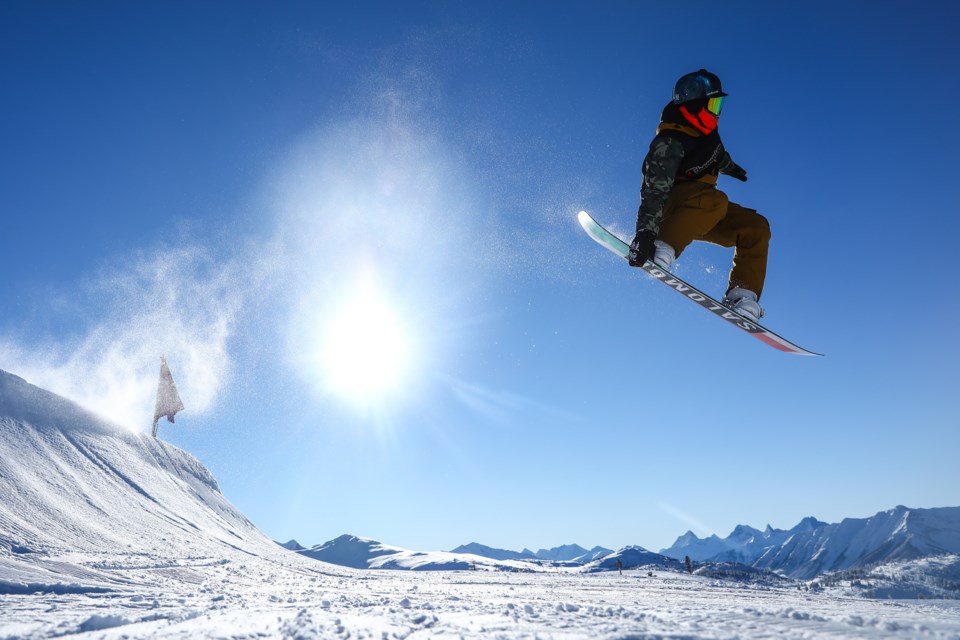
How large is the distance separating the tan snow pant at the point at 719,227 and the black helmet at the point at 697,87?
0.75m

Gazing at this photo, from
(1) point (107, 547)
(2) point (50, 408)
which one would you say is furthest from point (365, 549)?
(1) point (107, 547)

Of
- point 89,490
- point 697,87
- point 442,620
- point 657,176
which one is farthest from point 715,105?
point 89,490

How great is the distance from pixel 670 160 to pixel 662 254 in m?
0.84

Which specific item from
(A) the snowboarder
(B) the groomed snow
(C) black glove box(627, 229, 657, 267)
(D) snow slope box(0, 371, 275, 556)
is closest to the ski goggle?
(A) the snowboarder

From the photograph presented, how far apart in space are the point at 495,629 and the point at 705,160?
4266mm

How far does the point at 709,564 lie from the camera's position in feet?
581

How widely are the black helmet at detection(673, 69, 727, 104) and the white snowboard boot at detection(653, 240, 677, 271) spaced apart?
50.4 inches

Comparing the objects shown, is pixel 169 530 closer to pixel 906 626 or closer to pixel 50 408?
pixel 50 408

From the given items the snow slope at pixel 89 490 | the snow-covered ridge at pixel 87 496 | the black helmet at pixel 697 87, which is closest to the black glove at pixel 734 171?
the black helmet at pixel 697 87

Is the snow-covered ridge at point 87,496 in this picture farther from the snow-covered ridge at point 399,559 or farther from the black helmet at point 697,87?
the snow-covered ridge at point 399,559

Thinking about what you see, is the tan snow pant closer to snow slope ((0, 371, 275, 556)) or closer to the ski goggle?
the ski goggle

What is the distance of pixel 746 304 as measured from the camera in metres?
5.08

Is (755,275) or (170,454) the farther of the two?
(170,454)

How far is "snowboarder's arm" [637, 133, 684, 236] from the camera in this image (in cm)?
448
